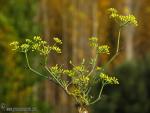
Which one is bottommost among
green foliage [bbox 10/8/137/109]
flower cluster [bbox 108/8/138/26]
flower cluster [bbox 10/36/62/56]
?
green foliage [bbox 10/8/137/109]

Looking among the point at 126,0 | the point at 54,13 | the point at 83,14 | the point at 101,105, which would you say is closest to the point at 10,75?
the point at 101,105

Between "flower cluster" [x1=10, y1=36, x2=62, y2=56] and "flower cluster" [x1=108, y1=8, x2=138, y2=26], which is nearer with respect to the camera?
"flower cluster" [x1=10, y1=36, x2=62, y2=56]

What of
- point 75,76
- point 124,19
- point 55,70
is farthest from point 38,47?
point 124,19

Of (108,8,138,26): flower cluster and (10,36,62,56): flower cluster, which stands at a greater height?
(108,8,138,26): flower cluster

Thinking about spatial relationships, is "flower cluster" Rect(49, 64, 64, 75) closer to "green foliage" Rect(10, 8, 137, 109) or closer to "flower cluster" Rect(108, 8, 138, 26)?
"green foliage" Rect(10, 8, 137, 109)

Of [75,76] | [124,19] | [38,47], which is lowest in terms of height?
[75,76]

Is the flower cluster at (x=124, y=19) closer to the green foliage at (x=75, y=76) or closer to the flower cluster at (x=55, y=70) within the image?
the green foliage at (x=75, y=76)

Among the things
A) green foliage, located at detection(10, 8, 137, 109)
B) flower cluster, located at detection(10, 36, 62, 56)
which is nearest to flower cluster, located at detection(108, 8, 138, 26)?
green foliage, located at detection(10, 8, 137, 109)

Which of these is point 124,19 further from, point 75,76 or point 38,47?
point 38,47

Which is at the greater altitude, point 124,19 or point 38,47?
point 124,19

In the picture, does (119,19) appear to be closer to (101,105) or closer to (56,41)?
(56,41)

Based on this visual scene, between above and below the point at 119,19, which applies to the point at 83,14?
above
